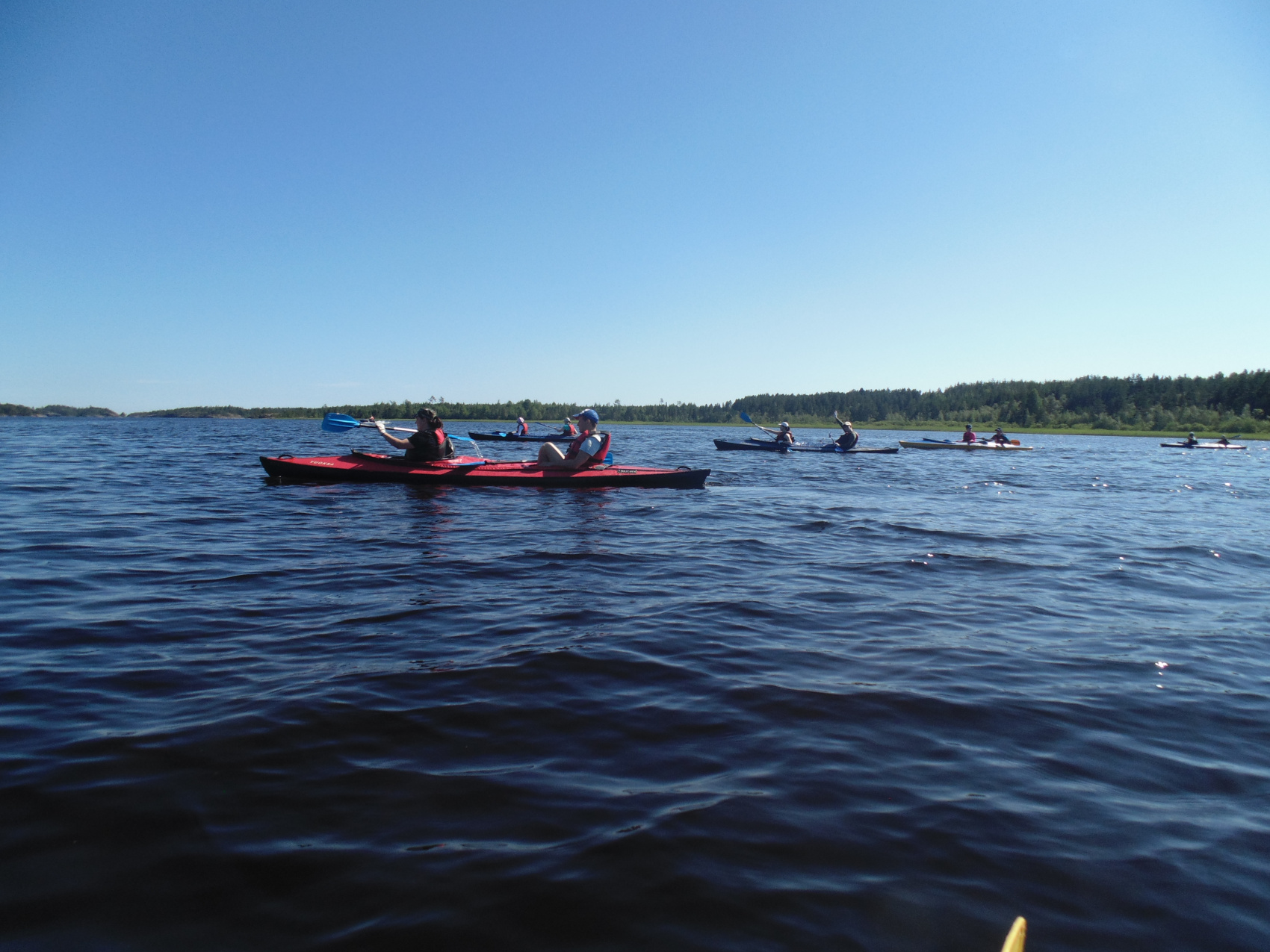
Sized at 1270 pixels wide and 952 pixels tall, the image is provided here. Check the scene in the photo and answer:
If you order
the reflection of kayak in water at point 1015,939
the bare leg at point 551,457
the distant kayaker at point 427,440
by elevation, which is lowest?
the reflection of kayak in water at point 1015,939

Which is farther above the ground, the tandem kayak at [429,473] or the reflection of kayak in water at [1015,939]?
the tandem kayak at [429,473]

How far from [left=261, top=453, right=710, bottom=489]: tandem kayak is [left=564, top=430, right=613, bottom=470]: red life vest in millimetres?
248

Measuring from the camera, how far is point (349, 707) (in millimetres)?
4012

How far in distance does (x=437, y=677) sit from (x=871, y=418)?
13012 cm

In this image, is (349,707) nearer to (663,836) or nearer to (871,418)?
(663,836)

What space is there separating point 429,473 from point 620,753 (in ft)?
41.2

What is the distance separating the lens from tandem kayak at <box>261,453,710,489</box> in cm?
1516

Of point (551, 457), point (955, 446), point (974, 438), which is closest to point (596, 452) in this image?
point (551, 457)

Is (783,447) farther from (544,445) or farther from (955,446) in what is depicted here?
(544,445)

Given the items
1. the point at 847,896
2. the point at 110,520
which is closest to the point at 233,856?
the point at 847,896

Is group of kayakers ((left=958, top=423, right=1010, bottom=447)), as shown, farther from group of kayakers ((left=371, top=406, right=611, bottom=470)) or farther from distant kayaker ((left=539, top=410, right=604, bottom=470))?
distant kayaker ((left=539, top=410, right=604, bottom=470))

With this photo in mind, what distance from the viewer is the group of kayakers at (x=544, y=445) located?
15.2 metres

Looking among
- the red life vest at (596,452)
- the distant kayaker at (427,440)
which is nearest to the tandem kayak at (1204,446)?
the red life vest at (596,452)

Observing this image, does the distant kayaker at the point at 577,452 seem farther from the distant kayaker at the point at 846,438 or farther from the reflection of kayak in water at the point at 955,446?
the reflection of kayak in water at the point at 955,446
